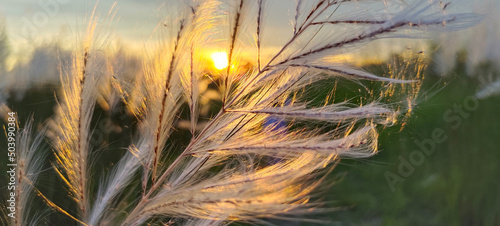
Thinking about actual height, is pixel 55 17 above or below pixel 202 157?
above

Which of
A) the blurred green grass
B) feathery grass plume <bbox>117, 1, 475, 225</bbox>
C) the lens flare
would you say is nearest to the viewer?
feathery grass plume <bbox>117, 1, 475, 225</bbox>

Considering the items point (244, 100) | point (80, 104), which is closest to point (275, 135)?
point (244, 100)

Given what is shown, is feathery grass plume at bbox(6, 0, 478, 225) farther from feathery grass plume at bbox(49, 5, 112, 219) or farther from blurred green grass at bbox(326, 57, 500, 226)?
blurred green grass at bbox(326, 57, 500, 226)

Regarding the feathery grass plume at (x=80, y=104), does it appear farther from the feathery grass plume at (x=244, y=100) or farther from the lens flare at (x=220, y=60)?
the lens flare at (x=220, y=60)

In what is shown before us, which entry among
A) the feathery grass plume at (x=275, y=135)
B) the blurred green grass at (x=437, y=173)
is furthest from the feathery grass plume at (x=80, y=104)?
the blurred green grass at (x=437, y=173)

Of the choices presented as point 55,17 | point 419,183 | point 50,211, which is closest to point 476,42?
point 419,183

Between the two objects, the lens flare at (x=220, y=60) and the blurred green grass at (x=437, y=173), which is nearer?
the lens flare at (x=220, y=60)

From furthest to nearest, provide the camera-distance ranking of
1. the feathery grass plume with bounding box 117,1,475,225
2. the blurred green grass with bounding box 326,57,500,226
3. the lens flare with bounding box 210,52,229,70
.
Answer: the blurred green grass with bounding box 326,57,500,226, the lens flare with bounding box 210,52,229,70, the feathery grass plume with bounding box 117,1,475,225

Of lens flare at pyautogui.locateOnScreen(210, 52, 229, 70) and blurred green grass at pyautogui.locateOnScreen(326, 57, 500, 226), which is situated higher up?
lens flare at pyautogui.locateOnScreen(210, 52, 229, 70)

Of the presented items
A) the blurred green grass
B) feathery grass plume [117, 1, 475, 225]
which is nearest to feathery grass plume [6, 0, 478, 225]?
feathery grass plume [117, 1, 475, 225]

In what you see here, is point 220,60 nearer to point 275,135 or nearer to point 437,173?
point 275,135

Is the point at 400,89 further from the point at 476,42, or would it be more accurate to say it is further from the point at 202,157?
the point at 202,157
